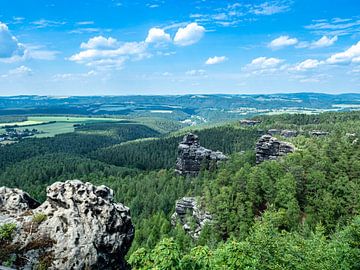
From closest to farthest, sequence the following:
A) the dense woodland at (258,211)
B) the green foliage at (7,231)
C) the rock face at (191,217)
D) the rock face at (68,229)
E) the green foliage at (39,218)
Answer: the rock face at (68,229) → the green foliage at (7,231) → the green foliage at (39,218) → the dense woodland at (258,211) → the rock face at (191,217)

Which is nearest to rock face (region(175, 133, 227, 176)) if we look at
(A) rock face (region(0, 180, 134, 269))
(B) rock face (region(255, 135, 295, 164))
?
(B) rock face (region(255, 135, 295, 164))

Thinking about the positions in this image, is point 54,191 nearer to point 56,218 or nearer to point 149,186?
point 56,218

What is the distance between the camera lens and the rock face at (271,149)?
112050 mm

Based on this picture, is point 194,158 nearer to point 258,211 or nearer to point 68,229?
point 258,211

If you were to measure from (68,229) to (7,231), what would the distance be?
11.2ft

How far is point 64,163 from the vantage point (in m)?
179

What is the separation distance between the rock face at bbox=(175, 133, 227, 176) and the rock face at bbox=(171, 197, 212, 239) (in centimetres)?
4122

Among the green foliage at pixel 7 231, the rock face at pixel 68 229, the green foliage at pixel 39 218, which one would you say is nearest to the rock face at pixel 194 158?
the rock face at pixel 68 229

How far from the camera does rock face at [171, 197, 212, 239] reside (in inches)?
3280

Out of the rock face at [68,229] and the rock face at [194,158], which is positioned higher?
the rock face at [68,229]

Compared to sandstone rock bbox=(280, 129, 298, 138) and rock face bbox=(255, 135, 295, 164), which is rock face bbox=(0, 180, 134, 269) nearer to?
rock face bbox=(255, 135, 295, 164)

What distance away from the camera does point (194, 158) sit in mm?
136375

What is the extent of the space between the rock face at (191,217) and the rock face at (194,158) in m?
41.2

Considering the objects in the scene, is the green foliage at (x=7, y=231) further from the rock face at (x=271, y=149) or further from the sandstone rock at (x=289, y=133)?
the sandstone rock at (x=289, y=133)
